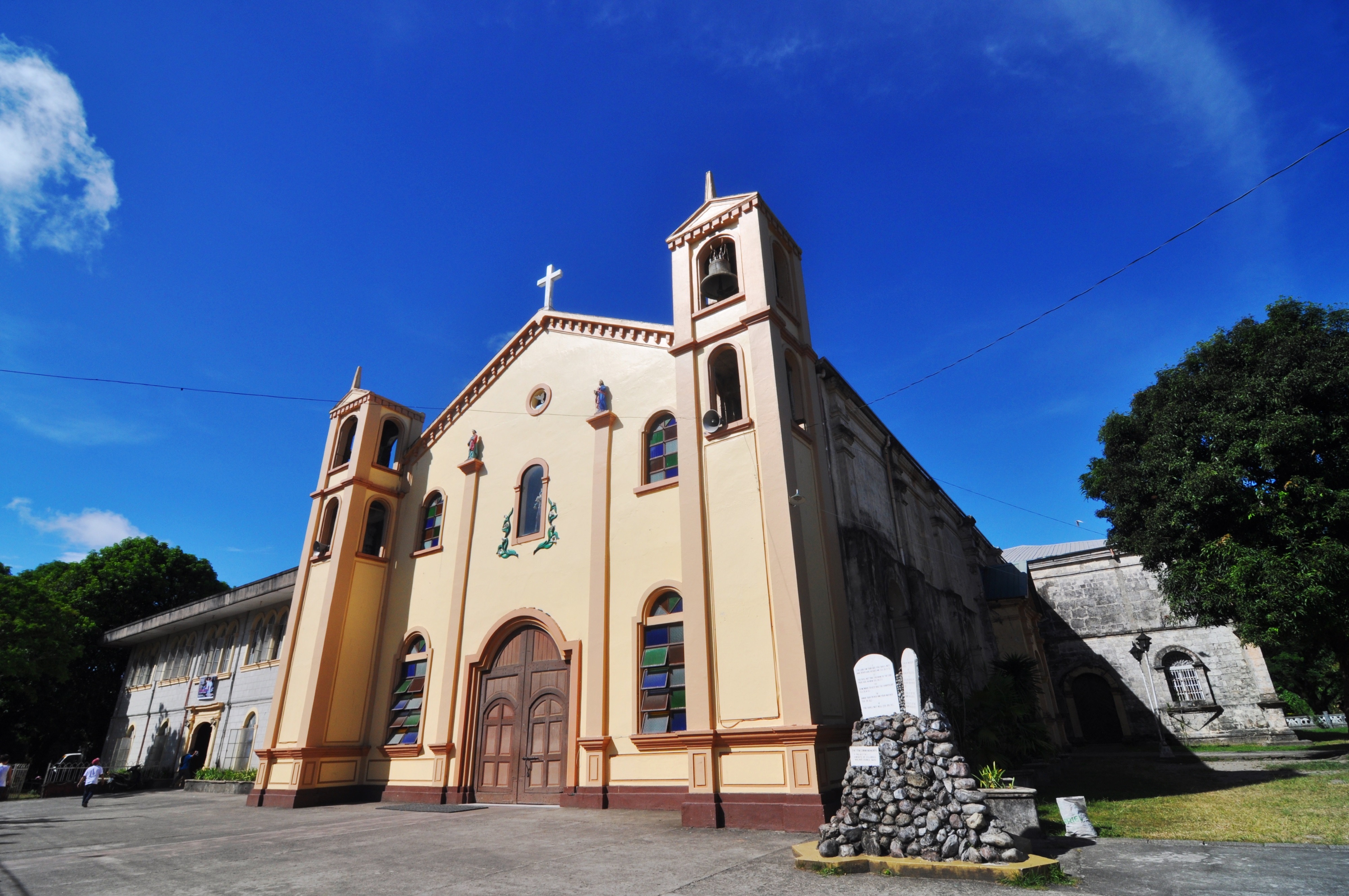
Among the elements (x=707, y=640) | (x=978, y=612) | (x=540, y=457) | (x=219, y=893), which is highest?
(x=540, y=457)

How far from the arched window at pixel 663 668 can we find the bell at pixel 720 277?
6269 mm

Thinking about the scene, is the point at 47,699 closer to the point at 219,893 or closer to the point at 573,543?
the point at 573,543

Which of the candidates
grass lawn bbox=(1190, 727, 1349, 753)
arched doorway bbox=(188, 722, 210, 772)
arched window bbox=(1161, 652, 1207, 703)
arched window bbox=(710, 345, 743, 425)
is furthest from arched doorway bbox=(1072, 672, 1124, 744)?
arched doorway bbox=(188, 722, 210, 772)

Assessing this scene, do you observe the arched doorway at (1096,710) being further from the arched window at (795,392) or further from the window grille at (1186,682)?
the arched window at (795,392)

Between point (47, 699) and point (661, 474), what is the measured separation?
3535cm

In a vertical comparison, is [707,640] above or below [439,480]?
below

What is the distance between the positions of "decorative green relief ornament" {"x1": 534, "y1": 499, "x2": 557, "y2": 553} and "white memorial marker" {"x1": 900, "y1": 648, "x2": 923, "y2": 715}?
28.1ft

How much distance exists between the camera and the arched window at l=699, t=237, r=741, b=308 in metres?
13.8

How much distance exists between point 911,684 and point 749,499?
4465 mm

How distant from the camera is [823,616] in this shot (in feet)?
36.1

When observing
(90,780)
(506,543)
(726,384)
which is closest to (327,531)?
(506,543)

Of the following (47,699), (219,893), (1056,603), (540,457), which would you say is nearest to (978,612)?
(1056,603)

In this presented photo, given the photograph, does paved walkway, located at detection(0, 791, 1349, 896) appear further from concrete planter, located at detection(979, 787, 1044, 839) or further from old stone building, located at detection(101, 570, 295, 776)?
old stone building, located at detection(101, 570, 295, 776)

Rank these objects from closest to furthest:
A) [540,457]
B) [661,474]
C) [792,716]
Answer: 1. [792,716]
2. [661,474]
3. [540,457]
